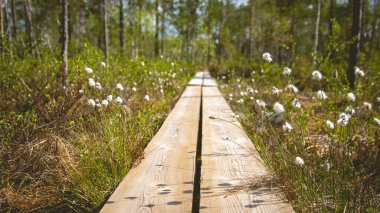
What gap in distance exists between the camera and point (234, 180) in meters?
1.90

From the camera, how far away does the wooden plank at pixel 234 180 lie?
5.16 ft

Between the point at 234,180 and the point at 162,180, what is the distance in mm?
513

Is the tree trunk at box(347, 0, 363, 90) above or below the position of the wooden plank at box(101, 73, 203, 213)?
above

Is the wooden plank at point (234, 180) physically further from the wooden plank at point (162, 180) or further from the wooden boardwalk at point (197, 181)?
the wooden plank at point (162, 180)

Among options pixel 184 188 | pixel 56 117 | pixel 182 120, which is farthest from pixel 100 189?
pixel 182 120

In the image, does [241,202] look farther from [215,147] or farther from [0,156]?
[0,156]

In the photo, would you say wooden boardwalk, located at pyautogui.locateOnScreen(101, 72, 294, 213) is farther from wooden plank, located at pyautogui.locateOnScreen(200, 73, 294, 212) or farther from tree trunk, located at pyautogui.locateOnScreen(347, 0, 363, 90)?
tree trunk, located at pyautogui.locateOnScreen(347, 0, 363, 90)

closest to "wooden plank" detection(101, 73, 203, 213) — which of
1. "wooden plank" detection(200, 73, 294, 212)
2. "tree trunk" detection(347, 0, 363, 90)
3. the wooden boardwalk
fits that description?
the wooden boardwalk

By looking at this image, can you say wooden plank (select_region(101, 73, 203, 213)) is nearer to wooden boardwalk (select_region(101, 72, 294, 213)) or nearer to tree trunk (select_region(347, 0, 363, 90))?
wooden boardwalk (select_region(101, 72, 294, 213))

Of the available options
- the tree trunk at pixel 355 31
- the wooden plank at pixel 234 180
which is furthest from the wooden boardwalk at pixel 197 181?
the tree trunk at pixel 355 31

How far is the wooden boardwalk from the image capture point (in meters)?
1.58

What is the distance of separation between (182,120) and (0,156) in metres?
2.17

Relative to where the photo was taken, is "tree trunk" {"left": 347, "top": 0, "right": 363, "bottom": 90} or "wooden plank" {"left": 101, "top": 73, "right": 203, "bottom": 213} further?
"tree trunk" {"left": 347, "top": 0, "right": 363, "bottom": 90}

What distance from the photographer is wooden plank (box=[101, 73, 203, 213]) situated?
158 centimetres
